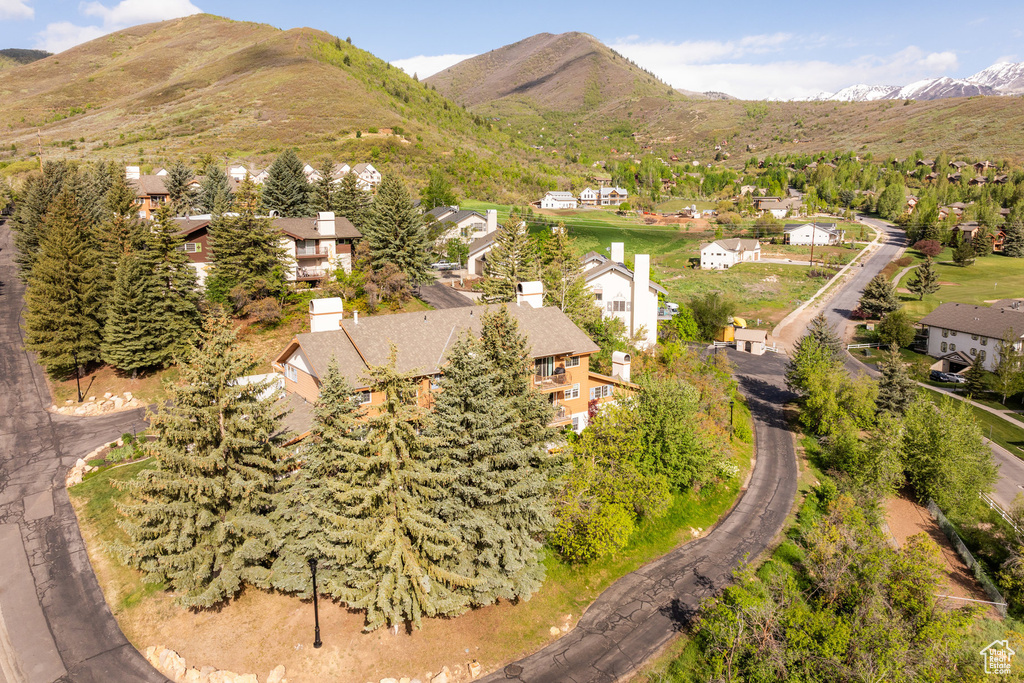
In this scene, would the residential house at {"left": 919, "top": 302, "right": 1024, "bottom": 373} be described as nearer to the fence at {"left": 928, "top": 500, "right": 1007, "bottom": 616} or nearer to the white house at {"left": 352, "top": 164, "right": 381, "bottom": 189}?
the fence at {"left": 928, "top": 500, "right": 1007, "bottom": 616}

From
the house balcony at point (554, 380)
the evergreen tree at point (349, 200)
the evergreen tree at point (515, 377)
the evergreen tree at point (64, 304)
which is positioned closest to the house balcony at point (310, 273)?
the evergreen tree at point (349, 200)

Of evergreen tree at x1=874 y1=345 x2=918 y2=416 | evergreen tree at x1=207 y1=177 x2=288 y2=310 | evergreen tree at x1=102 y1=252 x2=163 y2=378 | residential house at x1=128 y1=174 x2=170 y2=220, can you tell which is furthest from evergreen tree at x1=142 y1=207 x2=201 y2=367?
evergreen tree at x1=874 y1=345 x2=918 y2=416

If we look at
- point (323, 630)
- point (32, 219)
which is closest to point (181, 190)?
point (32, 219)

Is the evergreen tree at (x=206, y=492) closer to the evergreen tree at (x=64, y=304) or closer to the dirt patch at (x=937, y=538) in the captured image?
the evergreen tree at (x=64, y=304)

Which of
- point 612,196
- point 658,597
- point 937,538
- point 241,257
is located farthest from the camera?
point 612,196

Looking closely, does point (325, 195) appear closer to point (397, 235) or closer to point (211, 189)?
point (211, 189)

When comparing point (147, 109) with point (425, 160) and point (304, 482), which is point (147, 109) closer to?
point (425, 160)

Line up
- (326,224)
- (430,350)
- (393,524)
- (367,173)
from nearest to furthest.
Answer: (393,524)
(430,350)
(326,224)
(367,173)

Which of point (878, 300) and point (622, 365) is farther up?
point (622, 365)
